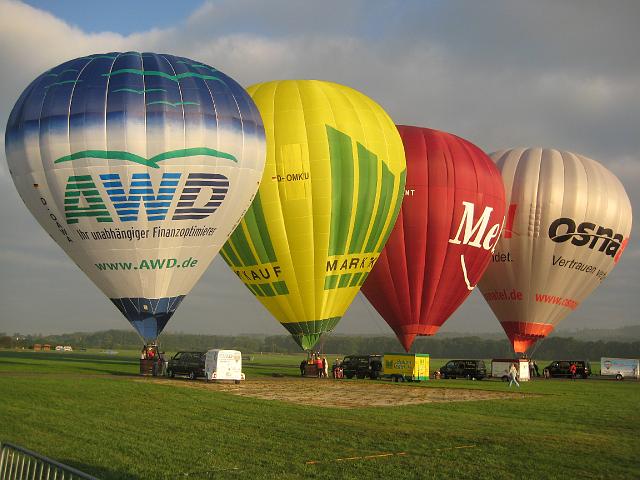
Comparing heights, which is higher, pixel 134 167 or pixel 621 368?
pixel 134 167

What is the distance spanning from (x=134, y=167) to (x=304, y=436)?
18.1 meters

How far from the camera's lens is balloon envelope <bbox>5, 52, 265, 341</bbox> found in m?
34.5

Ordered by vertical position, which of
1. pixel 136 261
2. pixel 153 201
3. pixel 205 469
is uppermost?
pixel 153 201

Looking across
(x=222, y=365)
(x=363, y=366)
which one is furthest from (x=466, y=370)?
(x=222, y=365)

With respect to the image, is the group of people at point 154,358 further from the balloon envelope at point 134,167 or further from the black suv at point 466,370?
the black suv at point 466,370

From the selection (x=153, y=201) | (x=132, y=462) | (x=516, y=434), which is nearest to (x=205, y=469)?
(x=132, y=462)

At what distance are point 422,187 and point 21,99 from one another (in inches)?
925

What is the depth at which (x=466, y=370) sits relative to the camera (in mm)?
53094

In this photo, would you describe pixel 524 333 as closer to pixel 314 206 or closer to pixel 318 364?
pixel 318 364

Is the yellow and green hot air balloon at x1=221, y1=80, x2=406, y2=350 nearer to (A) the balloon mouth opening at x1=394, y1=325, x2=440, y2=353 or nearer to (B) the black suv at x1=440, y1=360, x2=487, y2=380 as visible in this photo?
(A) the balloon mouth opening at x1=394, y1=325, x2=440, y2=353

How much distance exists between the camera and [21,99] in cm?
3691

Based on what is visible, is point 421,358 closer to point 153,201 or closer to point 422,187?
point 422,187

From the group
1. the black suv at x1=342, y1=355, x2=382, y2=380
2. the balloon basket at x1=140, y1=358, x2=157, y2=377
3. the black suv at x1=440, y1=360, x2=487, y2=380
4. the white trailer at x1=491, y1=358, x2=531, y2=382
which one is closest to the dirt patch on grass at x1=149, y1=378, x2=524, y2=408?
the balloon basket at x1=140, y1=358, x2=157, y2=377

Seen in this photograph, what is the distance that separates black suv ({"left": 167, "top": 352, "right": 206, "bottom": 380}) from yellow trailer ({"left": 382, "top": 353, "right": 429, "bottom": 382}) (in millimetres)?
11811
